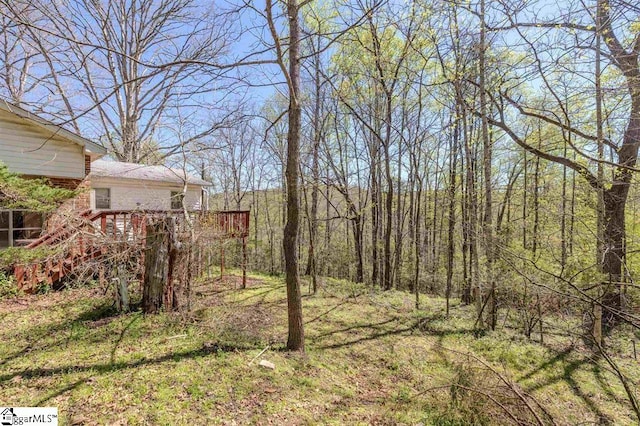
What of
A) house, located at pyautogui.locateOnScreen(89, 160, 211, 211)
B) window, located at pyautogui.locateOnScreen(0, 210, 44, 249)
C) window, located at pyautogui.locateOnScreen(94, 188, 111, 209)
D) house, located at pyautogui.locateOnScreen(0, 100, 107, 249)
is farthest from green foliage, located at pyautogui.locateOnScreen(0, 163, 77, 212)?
window, located at pyautogui.locateOnScreen(94, 188, 111, 209)

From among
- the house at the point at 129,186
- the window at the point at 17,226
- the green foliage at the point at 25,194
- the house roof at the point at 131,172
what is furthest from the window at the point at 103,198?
the green foliage at the point at 25,194

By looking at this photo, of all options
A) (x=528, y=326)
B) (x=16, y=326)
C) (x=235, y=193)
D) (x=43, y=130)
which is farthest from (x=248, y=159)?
(x=528, y=326)

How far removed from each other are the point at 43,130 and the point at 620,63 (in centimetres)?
1138

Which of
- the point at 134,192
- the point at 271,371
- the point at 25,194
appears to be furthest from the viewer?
the point at 134,192

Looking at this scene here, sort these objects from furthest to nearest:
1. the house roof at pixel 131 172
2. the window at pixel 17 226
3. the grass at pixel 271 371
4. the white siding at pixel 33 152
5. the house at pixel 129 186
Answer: the house roof at pixel 131 172 < the house at pixel 129 186 < the window at pixel 17 226 < the white siding at pixel 33 152 < the grass at pixel 271 371

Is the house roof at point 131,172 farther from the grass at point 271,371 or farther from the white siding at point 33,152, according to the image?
the grass at point 271,371

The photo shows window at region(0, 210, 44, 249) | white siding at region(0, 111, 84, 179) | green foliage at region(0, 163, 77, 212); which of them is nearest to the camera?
green foliage at region(0, 163, 77, 212)

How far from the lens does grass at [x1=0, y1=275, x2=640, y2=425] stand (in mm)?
3059

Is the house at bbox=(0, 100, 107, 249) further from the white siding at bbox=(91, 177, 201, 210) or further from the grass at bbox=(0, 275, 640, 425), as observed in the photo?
the grass at bbox=(0, 275, 640, 425)

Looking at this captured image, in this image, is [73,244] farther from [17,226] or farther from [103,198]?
[103,198]

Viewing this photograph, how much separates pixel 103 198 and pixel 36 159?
3640 mm

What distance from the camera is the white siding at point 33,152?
6.88m

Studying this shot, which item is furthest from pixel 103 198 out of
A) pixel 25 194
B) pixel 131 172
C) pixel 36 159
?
pixel 25 194

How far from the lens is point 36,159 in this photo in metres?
7.30
